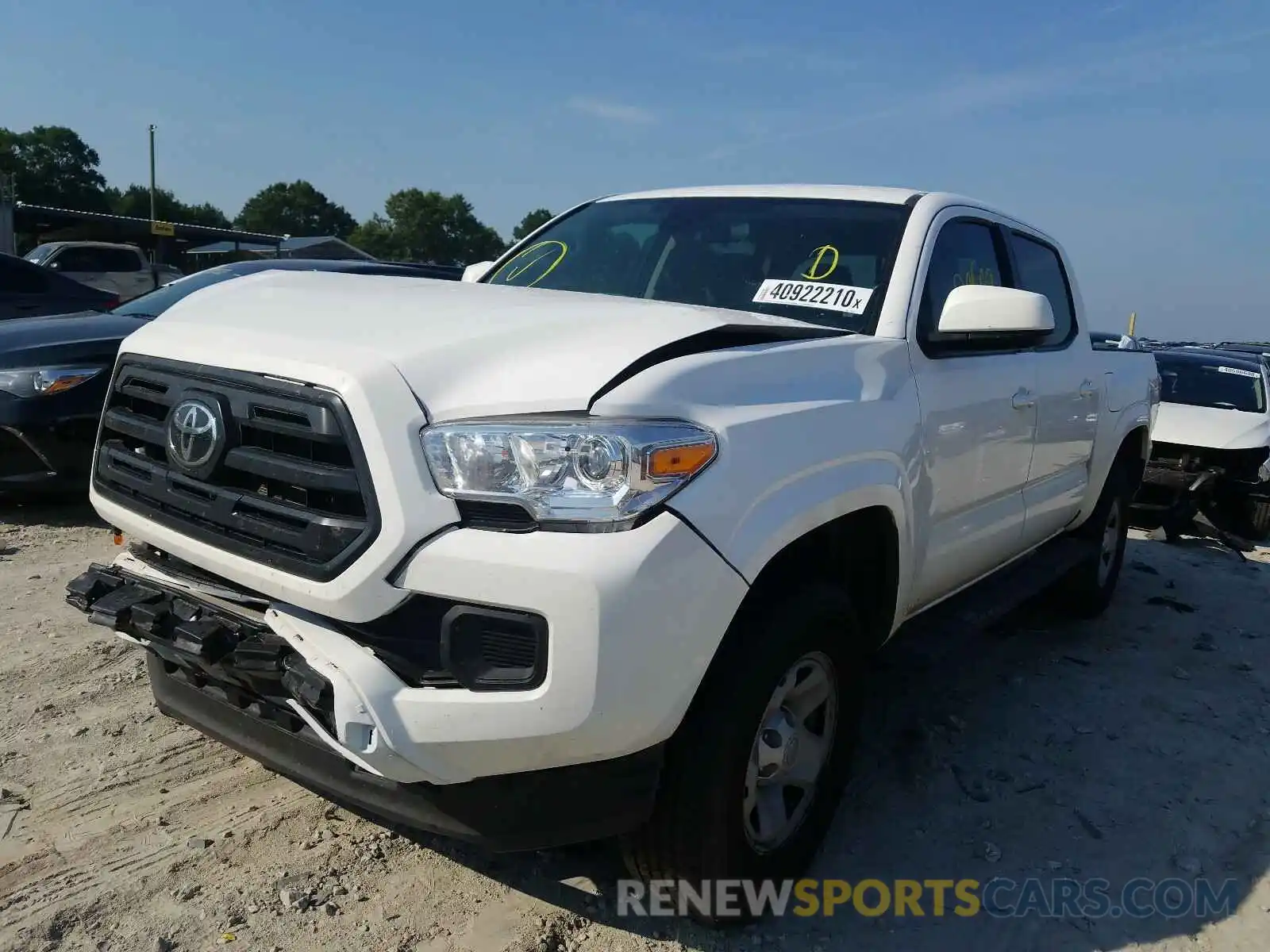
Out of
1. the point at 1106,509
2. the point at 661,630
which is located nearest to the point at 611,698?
the point at 661,630

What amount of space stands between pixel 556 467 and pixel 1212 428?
840cm

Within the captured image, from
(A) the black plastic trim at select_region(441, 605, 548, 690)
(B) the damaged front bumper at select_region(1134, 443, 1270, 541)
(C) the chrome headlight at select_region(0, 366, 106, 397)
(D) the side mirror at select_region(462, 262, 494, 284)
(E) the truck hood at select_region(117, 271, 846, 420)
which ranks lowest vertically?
(B) the damaged front bumper at select_region(1134, 443, 1270, 541)

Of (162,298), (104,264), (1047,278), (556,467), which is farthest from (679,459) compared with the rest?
(104,264)

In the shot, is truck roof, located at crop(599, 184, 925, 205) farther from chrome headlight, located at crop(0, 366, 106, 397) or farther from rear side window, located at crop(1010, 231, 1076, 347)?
chrome headlight, located at crop(0, 366, 106, 397)

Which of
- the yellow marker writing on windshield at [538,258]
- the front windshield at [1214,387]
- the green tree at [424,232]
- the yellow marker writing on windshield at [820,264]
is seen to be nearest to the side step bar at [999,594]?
the yellow marker writing on windshield at [820,264]

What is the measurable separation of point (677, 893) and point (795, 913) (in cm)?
41

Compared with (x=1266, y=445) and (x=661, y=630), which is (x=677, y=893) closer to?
(x=661, y=630)

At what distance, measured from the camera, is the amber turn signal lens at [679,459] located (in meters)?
1.93

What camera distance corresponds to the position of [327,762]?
210 centimetres

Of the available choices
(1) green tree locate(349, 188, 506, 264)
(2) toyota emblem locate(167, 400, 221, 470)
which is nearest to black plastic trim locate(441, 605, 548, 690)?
(2) toyota emblem locate(167, 400, 221, 470)

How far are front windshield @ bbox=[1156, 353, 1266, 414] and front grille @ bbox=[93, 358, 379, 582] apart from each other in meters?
8.80

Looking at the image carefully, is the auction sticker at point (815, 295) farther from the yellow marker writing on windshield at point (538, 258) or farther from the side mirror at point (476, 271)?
the side mirror at point (476, 271)

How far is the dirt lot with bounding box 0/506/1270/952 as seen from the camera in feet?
7.81

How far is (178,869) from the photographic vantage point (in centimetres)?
251
